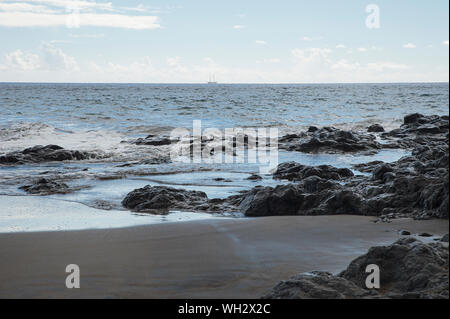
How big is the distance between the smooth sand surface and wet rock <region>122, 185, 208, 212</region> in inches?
39.7

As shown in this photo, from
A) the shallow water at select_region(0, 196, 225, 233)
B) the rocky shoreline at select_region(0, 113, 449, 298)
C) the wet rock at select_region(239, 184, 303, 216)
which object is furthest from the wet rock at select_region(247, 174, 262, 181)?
the shallow water at select_region(0, 196, 225, 233)

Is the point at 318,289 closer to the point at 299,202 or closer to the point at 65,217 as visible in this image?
the point at 299,202

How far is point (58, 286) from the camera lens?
3305mm

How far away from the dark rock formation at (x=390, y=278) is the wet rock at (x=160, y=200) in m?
3.24

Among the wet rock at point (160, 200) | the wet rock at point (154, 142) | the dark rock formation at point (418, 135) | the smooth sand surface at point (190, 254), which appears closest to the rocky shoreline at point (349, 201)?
the wet rock at point (160, 200)

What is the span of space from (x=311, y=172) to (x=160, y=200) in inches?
116

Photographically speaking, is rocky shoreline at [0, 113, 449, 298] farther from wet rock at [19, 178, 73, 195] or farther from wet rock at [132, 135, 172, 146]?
wet rock at [132, 135, 172, 146]

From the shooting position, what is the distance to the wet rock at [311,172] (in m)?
7.86

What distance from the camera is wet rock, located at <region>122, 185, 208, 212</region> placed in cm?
605

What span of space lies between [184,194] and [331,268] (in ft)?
10.8

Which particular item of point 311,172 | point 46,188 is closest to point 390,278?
point 311,172

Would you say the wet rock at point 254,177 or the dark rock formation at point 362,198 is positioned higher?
the dark rock formation at point 362,198

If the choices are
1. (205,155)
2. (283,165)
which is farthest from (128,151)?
(283,165)

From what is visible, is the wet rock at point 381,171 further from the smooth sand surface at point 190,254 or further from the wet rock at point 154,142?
the wet rock at point 154,142
